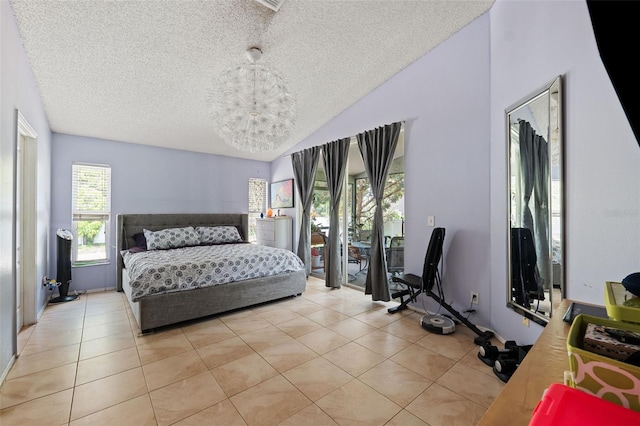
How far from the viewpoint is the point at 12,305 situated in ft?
6.93

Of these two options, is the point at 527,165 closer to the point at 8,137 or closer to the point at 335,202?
the point at 335,202

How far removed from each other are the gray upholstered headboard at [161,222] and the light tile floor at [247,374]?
54.6 inches

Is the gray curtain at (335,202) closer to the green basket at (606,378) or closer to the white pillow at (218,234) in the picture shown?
the white pillow at (218,234)

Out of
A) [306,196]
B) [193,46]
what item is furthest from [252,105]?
[306,196]

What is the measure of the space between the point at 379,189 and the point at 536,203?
1.79m

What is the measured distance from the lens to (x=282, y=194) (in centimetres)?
562

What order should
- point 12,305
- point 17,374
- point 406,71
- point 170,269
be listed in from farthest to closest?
point 406,71 → point 170,269 → point 12,305 → point 17,374

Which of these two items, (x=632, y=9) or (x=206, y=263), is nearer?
(x=632, y=9)

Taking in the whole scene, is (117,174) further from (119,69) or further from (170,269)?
(170,269)

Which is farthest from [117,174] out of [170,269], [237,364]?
[237,364]

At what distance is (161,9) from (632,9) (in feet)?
8.82

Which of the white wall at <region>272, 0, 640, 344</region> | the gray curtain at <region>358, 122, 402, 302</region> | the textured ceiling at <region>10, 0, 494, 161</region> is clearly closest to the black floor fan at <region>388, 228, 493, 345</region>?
the white wall at <region>272, 0, 640, 344</region>

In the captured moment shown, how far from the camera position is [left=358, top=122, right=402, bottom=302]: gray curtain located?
3.47m

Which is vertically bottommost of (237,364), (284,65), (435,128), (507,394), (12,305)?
(237,364)
